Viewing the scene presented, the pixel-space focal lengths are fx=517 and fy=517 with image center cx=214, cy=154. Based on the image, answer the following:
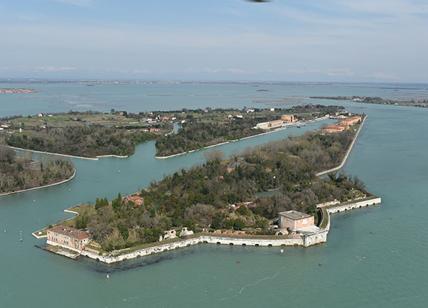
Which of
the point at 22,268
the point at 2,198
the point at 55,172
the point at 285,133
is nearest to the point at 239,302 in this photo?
the point at 22,268

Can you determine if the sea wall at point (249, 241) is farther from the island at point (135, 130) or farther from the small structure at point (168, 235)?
the island at point (135, 130)

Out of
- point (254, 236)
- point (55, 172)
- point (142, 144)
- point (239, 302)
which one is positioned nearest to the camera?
point (239, 302)

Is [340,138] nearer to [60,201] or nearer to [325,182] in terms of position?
[325,182]

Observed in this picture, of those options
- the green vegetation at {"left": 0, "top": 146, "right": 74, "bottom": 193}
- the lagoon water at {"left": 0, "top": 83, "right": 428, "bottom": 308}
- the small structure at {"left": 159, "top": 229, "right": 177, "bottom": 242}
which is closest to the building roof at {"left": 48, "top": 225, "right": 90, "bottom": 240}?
the lagoon water at {"left": 0, "top": 83, "right": 428, "bottom": 308}

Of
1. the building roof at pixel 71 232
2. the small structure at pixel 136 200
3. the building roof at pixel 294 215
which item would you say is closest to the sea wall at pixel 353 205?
the building roof at pixel 294 215

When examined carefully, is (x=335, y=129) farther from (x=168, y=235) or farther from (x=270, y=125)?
(x=168, y=235)

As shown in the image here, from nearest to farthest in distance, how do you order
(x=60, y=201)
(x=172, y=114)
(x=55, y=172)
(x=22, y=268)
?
(x=22, y=268)
(x=60, y=201)
(x=55, y=172)
(x=172, y=114)

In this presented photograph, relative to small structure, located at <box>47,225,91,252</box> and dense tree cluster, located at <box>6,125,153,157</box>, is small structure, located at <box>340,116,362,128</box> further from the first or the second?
small structure, located at <box>47,225,91,252</box>
